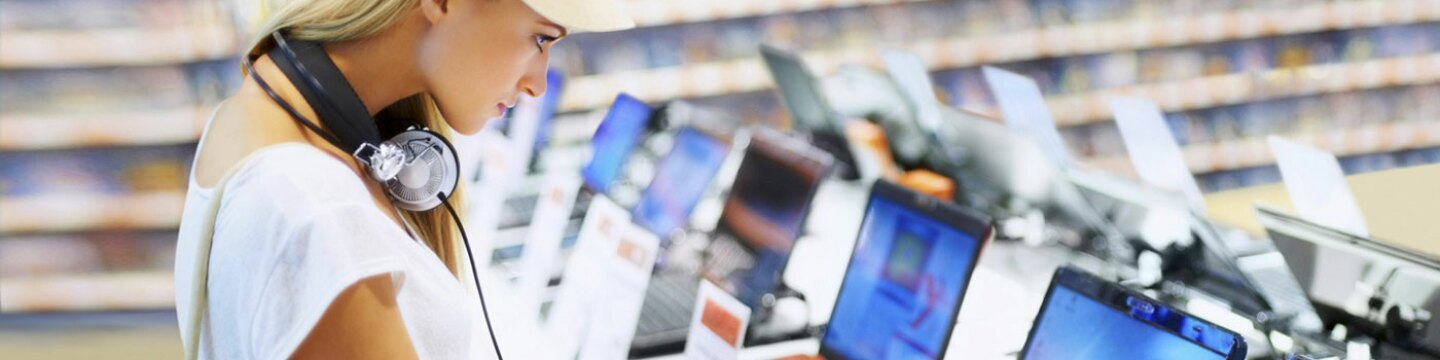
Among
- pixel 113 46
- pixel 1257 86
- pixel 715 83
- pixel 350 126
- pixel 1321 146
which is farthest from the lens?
pixel 1321 146

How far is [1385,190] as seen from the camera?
4.31m

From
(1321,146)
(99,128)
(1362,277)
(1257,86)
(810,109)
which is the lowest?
(99,128)

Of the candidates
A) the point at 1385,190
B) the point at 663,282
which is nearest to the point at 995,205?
the point at 663,282

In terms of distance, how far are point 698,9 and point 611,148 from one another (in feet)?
6.78

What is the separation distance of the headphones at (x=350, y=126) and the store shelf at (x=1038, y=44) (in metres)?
4.01

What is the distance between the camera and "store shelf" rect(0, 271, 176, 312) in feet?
16.2

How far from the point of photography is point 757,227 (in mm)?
2266

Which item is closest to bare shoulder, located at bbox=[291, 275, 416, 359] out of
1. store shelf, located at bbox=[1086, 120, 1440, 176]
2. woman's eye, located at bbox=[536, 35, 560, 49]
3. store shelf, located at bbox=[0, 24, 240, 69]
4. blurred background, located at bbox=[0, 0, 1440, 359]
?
woman's eye, located at bbox=[536, 35, 560, 49]

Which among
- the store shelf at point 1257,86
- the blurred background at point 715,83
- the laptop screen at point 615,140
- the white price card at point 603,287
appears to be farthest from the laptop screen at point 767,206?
the store shelf at point 1257,86

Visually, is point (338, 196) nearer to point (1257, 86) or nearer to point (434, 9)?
point (434, 9)

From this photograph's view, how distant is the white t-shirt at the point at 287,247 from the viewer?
1.08 meters

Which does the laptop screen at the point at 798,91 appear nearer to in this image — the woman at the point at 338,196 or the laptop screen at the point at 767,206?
the laptop screen at the point at 767,206

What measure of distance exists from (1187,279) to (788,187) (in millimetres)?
1011

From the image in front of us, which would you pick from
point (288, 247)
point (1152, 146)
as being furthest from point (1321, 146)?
point (288, 247)
